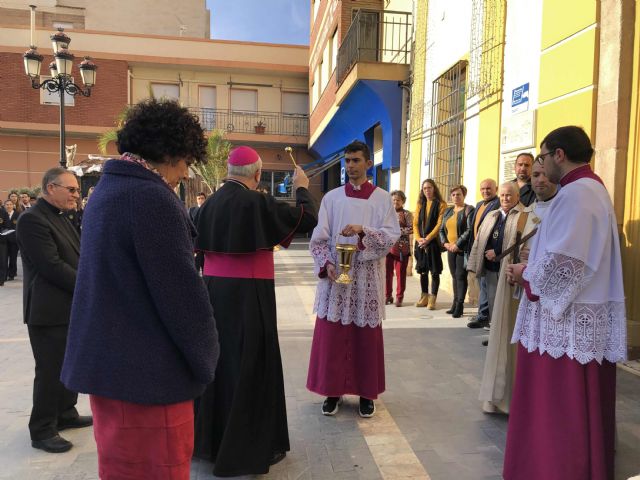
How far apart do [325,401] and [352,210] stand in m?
1.47

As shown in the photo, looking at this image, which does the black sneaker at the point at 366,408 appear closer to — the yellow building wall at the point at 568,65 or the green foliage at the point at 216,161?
the yellow building wall at the point at 568,65

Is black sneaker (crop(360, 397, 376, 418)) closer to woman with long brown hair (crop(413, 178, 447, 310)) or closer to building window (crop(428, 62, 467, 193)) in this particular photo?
woman with long brown hair (crop(413, 178, 447, 310))

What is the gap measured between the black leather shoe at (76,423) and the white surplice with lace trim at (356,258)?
183cm

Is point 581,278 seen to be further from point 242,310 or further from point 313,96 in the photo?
point 313,96

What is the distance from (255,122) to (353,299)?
21155 millimetres

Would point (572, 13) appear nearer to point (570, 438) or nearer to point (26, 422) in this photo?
point (570, 438)

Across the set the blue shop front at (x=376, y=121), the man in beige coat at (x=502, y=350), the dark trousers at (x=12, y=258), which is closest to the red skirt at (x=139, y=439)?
the man in beige coat at (x=502, y=350)

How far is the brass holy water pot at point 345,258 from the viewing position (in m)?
3.65

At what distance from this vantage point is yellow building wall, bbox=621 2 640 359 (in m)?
4.76

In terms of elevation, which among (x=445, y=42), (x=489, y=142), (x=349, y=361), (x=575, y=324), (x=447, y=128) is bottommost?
(x=349, y=361)

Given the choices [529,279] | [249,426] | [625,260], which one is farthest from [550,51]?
[249,426]

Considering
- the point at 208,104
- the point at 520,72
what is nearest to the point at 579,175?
the point at 520,72

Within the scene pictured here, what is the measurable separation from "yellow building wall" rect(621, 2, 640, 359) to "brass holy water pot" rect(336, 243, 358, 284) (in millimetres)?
2830

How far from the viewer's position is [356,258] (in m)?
3.93
